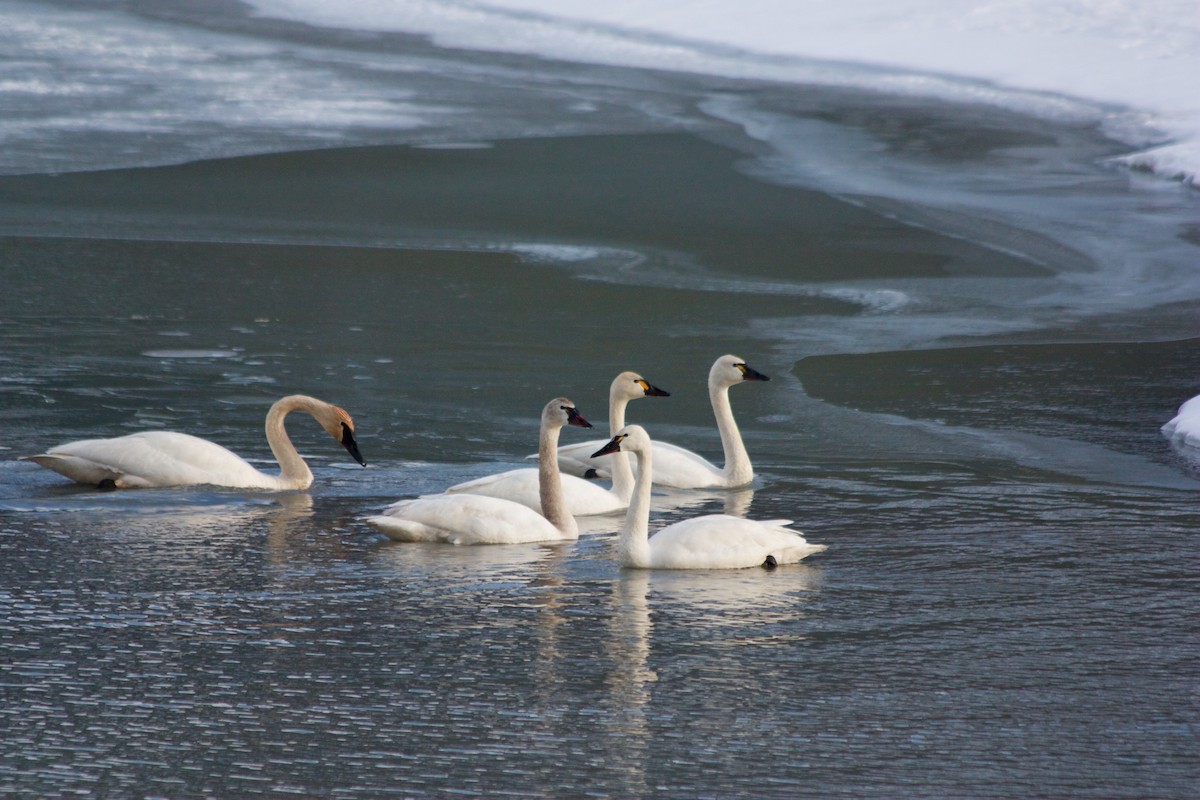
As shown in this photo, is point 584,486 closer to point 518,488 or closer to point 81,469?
→ point 518,488

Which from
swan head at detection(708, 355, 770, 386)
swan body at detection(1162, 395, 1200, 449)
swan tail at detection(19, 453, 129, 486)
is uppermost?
swan head at detection(708, 355, 770, 386)

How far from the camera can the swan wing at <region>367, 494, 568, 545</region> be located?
25.5 feet

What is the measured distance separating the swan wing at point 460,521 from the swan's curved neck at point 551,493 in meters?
0.18

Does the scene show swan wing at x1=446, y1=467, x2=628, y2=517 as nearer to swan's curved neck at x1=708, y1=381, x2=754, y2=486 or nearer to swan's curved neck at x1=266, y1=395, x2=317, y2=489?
swan's curved neck at x1=266, y1=395, x2=317, y2=489

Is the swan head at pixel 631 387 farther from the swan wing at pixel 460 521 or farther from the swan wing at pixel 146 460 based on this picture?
the swan wing at pixel 146 460

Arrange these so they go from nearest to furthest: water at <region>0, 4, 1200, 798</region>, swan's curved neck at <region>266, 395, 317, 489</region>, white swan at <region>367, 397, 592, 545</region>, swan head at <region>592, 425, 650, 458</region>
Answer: water at <region>0, 4, 1200, 798</region>, white swan at <region>367, 397, 592, 545</region>, swan head at <region>592, 425, 650, 458</region>, swan's curved neck at <region>266, 395, 317, 489</region>

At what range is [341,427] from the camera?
30.3 feet

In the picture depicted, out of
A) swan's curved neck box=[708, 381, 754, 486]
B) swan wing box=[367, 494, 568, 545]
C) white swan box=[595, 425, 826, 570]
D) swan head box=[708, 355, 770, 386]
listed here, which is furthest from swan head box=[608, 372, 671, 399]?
white swan box=[595, 425, 826, 570]

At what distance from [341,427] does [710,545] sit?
2632 millimetres

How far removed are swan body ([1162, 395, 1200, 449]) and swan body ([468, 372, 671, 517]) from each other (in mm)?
3269

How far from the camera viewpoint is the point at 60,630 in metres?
6.23

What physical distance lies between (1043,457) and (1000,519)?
1684 millimetres

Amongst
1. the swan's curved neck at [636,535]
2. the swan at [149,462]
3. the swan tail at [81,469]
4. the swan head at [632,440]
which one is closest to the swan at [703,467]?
the swan head at [632,440]

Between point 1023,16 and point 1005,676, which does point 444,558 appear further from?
point 1023,16
